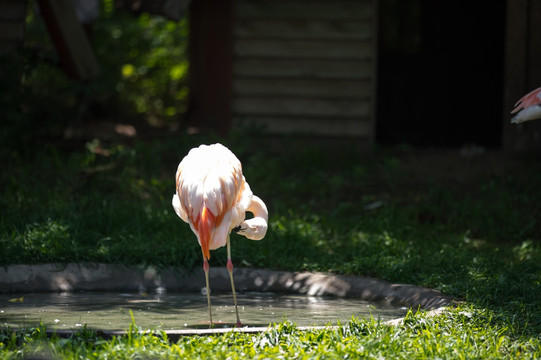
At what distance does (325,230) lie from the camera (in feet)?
22.9

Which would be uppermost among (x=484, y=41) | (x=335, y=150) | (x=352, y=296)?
(x=484, y=41)

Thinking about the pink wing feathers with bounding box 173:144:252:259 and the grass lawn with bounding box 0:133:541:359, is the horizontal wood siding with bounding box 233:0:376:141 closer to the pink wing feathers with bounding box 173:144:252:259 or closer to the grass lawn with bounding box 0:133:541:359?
the grass lawn with bounding box 0:133:541:359

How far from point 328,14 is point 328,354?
22.2ft

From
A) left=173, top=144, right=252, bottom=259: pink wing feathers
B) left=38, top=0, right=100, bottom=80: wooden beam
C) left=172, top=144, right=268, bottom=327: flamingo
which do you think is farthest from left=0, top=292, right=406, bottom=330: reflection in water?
left=38, top=0, right=100, bottom=80: wooden beam

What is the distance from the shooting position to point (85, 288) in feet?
18.4

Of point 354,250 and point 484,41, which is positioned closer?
point 354,250

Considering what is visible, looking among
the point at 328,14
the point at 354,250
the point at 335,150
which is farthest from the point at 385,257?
the point at 328,14

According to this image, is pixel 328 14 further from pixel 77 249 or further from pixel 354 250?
pixel 77 249

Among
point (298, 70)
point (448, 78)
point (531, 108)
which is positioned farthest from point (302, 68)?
point (531, 108)

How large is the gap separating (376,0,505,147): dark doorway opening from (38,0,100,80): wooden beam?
15.7 feet

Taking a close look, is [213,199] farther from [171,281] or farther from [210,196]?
[171,281]

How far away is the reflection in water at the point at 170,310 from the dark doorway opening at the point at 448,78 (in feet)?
21.1

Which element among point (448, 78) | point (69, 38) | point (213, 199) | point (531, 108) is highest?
point (69, 38)

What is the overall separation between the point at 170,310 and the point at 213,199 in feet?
3.16
